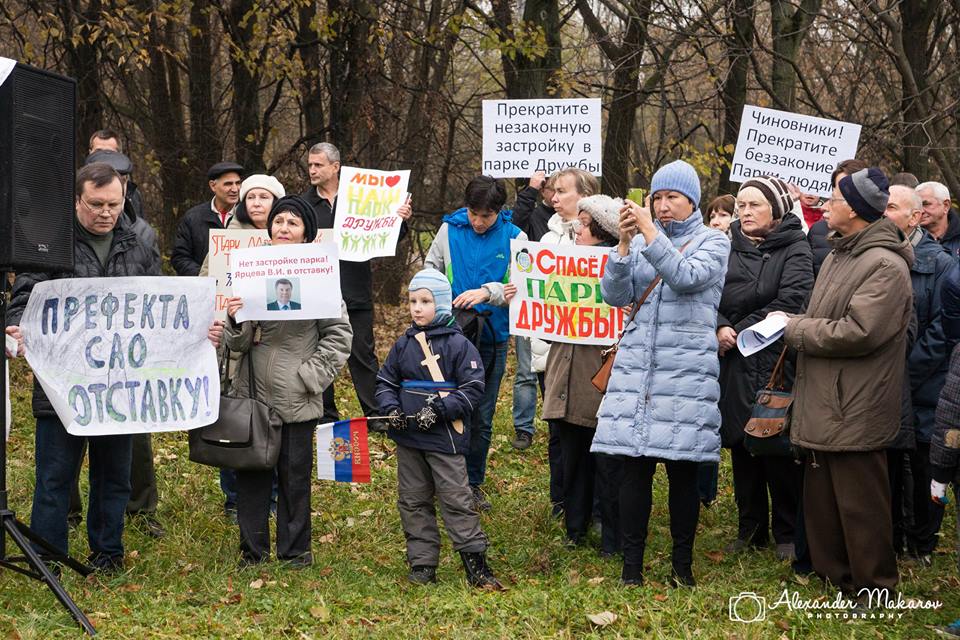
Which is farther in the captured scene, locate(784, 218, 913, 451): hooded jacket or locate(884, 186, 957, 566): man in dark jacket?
locate(884, 186, 957, 566): man in dark jacket

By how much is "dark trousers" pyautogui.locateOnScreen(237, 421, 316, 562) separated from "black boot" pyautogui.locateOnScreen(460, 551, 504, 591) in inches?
38.5

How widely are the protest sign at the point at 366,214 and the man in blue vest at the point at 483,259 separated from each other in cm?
93

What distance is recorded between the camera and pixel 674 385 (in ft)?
19.4

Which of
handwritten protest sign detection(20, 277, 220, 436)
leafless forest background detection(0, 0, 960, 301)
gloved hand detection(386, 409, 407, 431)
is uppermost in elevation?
leafless forest background detection(0, 0, 960, 301)

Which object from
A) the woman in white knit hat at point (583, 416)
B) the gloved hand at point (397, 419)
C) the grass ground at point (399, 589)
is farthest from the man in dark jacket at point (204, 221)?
the woman in white knit hat at point (583, 416)

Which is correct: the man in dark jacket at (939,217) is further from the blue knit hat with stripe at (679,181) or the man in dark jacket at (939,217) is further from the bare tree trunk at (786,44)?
the bare tree trunk at (786,44)

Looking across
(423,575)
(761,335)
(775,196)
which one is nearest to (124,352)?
(423,575)

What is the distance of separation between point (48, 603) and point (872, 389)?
168 inches

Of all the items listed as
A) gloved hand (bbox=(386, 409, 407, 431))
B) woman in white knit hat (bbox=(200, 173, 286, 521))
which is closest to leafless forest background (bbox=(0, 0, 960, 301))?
woman in white knit hat (bbox=(200, 173, 286, 521))

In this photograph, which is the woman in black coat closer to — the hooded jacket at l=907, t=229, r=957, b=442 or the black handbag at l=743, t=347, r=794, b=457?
the black handbag at l=743, t=347, r=794, b=457

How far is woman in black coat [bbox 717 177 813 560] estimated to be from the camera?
21.8ft

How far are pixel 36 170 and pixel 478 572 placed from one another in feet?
10.2

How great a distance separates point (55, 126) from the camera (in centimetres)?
563

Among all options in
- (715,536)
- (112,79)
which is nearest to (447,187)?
(112,79)
